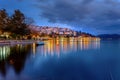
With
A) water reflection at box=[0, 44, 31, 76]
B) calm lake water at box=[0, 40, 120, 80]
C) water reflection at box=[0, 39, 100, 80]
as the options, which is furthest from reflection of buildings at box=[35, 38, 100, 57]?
water reflection at box=[0, 44, 31, 76]

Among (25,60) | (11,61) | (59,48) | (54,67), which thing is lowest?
(54,67)

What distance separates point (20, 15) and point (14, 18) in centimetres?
284

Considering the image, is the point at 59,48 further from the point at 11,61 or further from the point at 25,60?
the point at 11,61

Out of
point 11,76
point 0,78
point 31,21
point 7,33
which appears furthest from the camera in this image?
point 31,21

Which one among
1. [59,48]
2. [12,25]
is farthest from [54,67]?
[12,25]

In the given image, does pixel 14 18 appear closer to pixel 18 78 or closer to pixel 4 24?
pixel 4 24

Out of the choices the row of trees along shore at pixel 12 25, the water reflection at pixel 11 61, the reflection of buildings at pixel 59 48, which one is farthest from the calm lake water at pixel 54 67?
the row of trees along shore at pixel 12 25

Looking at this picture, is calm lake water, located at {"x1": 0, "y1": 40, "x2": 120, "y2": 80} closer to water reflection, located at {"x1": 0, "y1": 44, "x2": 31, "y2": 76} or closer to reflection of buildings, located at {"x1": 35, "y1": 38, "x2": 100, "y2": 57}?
water reflection, located at {"x1": 0, "y1": 44, "x2": 31, "y2": 76}

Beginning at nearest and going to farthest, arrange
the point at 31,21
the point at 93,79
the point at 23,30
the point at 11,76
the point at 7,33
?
the point at 11,76 < the point at 93,79 < the point at 7,33 < the point at 23,30 < the point at 31,21

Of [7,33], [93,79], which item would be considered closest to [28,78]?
[93,79]

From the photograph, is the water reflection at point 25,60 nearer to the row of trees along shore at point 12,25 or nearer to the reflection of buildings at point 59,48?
the reflection of buildings at point 59,48

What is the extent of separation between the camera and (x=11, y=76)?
59.7ft

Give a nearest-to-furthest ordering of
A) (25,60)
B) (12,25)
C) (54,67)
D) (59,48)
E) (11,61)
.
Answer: (54,67)
(11,61)
(25,60)
(59,48)
(12,25)

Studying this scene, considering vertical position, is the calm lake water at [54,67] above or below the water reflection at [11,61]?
below
